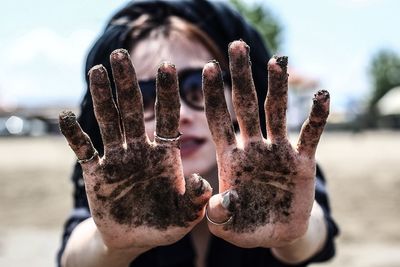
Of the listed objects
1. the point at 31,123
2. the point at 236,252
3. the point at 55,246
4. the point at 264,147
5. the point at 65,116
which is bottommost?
the point at 31,123

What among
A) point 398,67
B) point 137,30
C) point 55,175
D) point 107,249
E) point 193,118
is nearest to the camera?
point 107,249

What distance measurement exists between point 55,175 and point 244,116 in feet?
35.8

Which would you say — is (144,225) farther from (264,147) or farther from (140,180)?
(264,147)

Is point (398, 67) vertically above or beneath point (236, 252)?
beneath

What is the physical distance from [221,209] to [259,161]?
7.2 inches

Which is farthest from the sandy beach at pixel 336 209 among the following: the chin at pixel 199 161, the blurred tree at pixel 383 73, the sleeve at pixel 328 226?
the blurred tree at pixel 383 73

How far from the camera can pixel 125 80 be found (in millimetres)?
1625

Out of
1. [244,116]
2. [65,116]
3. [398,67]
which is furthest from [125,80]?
[398,67]

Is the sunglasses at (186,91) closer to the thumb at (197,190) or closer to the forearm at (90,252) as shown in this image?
the forearm at (90,252)

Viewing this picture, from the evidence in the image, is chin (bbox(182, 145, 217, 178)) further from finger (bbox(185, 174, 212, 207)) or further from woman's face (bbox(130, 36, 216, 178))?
finger (bbox(185, 174, 212, 207))

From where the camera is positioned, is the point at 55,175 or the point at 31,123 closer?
the point at 55,175

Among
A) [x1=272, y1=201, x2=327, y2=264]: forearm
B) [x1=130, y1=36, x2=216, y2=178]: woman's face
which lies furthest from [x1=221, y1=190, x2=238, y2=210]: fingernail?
[x1=130, y1=36, x2=216, y2=178]: woman's face

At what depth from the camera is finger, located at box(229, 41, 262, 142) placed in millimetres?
1625

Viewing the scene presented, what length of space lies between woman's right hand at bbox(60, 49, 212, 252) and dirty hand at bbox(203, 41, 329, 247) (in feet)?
0.33
